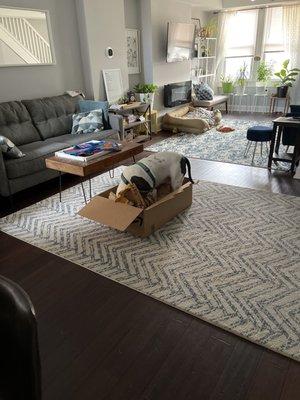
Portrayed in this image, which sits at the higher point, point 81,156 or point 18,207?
point 81,156

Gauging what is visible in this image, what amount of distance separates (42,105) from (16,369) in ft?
12.4

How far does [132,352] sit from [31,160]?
2289mm

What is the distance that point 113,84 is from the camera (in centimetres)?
491

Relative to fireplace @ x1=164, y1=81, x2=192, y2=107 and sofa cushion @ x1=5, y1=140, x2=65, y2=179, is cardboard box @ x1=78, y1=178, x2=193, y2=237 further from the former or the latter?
fireplace @ x1=164, y1=81, x2=192, y2=107

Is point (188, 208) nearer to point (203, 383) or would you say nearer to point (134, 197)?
point (134, 197)

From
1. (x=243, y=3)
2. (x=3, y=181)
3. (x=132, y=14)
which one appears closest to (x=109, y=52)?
(x=132, y=14)

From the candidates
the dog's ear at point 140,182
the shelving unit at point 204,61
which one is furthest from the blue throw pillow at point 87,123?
the shelving unit at point 204,61

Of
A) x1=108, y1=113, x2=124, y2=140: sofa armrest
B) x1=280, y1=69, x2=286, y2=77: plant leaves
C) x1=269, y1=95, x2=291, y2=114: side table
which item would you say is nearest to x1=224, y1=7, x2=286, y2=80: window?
x1=280, y1=69, x2=286, y2=77: plant leaves

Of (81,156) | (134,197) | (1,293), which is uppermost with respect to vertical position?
(1,293)

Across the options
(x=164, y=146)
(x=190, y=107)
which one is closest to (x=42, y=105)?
(x=164, y=146)

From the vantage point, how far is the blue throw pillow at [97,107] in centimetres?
413

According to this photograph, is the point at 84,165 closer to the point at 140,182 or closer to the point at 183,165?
the point at 140,182

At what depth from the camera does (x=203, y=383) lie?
1345 mm

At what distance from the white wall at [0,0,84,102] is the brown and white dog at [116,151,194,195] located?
89.0 inches
